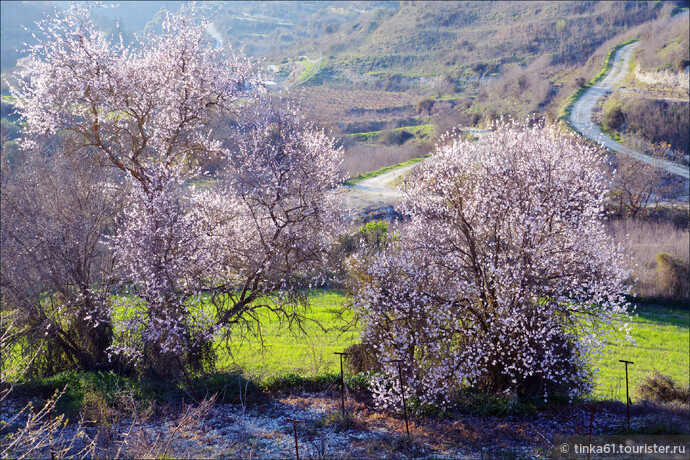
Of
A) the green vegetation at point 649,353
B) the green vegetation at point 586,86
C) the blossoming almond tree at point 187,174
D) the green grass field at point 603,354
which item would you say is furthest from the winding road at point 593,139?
the blossoming almond tree at point 187,174

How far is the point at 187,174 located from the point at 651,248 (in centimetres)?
1714

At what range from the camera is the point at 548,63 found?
146 ft

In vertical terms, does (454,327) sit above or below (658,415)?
above

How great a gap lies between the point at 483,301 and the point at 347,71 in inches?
1723

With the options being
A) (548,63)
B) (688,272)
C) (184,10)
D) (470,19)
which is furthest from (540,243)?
(470,19)

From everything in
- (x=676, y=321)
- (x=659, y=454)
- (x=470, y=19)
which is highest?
(x=470, y=19)

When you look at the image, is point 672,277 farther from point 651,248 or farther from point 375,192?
point 375,192

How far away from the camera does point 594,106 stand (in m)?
32.6

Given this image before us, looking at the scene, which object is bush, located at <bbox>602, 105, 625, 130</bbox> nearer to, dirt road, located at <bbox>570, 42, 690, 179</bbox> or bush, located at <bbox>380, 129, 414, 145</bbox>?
dirt road, located at <bbox>570, 42, 690, 179</bbox>

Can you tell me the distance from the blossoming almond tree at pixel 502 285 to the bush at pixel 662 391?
74.9 inches

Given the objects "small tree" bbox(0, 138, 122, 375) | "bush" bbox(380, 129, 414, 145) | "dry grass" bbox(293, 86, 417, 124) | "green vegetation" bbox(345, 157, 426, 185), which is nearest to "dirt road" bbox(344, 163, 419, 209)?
"green vegetation" bbox(345, 157, 426, 185)

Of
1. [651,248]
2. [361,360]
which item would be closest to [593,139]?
[651,248]

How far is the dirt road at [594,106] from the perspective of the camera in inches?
1019

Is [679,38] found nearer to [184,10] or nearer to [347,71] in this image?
[347,71]
